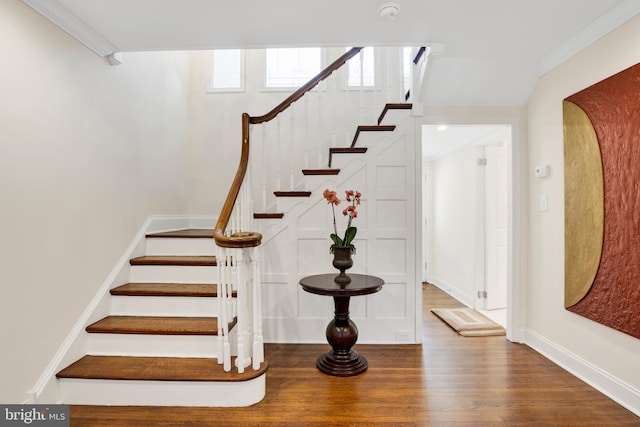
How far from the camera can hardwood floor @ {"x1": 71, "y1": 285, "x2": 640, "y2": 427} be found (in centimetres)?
184

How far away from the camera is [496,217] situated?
4117 mm

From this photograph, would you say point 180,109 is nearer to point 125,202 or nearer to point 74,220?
point 125,202

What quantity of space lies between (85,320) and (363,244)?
2.21m

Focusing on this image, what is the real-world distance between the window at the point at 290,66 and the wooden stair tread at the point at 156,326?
2914 mm

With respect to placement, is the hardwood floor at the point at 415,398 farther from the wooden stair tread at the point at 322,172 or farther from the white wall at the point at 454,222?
the white wall at the point at 454,222

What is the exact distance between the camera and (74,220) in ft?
7.02

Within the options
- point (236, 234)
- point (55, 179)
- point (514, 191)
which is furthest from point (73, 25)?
point (514, 191)

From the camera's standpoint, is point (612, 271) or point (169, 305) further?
point (169, 305)

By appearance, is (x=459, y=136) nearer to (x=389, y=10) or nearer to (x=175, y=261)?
(x=389, y=10)

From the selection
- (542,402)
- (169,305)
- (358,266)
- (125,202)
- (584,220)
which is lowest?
(542,402)

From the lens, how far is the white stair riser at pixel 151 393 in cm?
195

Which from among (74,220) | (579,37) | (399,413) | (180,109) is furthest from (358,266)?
(180,109)

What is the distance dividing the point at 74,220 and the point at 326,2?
213cm

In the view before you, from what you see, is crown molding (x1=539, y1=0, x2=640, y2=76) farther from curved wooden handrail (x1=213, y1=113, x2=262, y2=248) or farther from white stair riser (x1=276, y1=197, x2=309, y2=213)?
curved wooden handrail (x1=213, y1=113, x2=262, y2=248)
